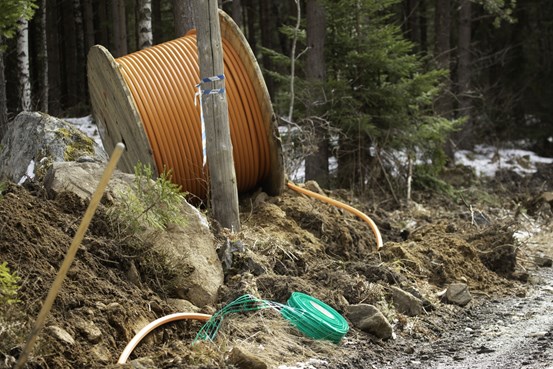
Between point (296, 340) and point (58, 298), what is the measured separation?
175cm

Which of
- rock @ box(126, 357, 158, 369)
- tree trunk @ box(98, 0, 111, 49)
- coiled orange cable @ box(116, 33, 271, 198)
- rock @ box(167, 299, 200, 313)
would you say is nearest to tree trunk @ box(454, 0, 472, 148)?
tree trunk @ box(98, 0, 111, 49)

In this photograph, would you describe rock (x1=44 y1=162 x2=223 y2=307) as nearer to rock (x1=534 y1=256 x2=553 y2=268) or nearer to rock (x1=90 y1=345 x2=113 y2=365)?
rock (x1=90 y1=345 x2=113 y2=365)

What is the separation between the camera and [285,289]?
22.4ft

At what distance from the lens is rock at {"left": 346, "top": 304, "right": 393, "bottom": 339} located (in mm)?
6562

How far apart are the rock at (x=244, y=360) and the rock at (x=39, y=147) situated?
3.58 meters

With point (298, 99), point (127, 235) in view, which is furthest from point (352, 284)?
point (298, 99)

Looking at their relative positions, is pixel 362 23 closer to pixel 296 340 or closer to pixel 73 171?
pixel 73 171

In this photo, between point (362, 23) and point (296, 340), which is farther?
point (362, 23)

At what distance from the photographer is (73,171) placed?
7320mm

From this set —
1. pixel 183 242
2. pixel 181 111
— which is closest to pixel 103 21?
pixel 181 111

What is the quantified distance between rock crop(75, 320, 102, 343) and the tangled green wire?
0.84m

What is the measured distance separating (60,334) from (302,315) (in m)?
1.90

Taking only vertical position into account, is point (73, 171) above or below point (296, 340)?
above

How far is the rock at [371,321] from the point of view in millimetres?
6562
